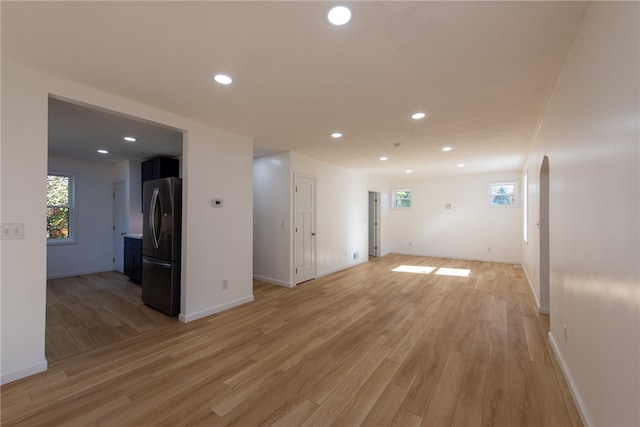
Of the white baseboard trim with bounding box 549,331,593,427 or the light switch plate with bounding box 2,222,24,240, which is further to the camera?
the light switch plate with bounding box 2,222,24,240

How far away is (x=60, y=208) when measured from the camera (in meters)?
5.41

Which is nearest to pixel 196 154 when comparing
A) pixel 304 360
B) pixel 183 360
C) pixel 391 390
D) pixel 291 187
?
pixel 291 187

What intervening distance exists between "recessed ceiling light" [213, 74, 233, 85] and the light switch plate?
1.99 metres

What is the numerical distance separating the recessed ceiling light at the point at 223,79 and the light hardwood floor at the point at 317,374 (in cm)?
254

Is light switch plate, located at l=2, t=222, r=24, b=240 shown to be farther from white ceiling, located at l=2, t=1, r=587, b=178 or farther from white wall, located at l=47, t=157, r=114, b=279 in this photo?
white wall, located at l=47, t=157, r=114, b=279

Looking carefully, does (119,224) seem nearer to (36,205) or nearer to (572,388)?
(36,205)

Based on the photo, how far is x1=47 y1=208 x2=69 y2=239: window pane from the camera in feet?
17.4

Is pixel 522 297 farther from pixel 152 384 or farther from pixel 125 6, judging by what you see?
pixel 125 6

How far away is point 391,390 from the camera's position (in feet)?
6.48

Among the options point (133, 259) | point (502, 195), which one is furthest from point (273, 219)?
point (502, 195)

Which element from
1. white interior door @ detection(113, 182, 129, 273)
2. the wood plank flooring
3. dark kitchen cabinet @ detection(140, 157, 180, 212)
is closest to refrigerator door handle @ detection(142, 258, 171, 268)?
the wood plank flooring

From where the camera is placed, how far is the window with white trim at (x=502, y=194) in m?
6.82

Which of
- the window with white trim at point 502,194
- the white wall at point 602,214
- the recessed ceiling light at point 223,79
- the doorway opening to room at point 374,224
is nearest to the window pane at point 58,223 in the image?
the recessed ceiling light at point 223,79

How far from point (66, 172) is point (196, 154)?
4.28 metres
